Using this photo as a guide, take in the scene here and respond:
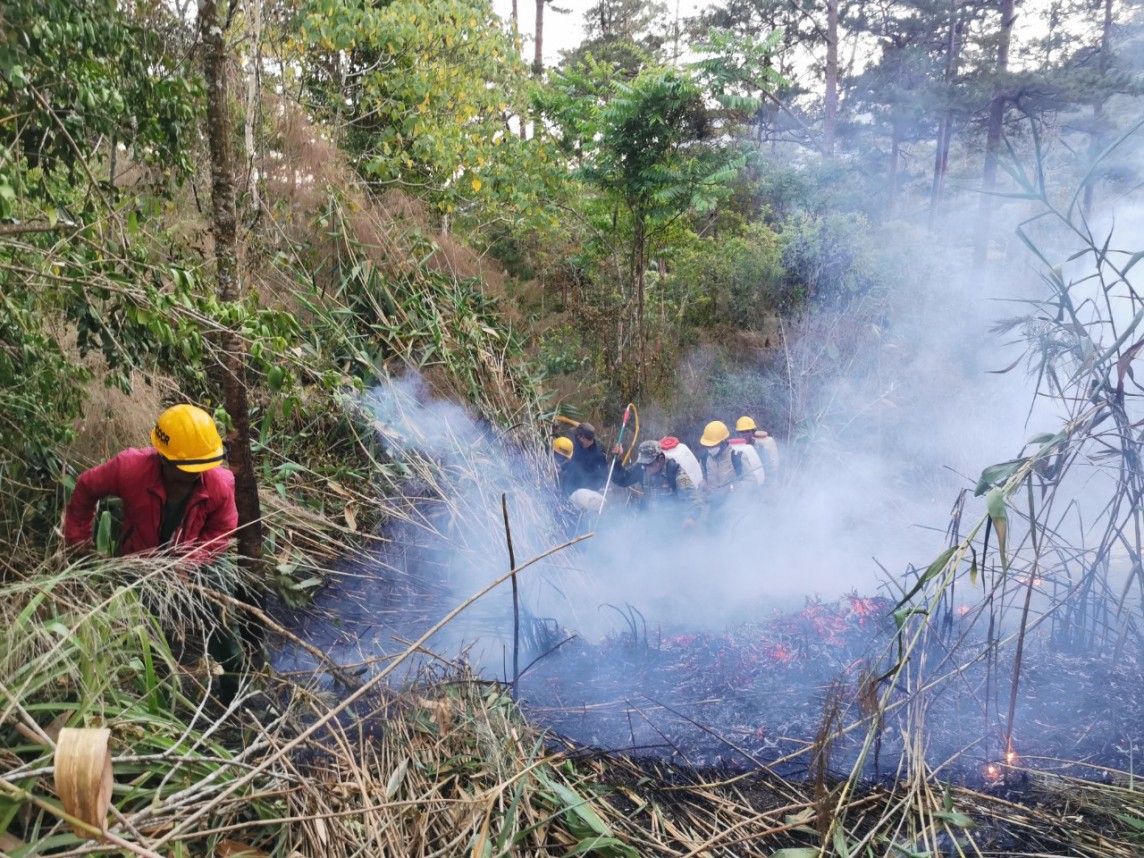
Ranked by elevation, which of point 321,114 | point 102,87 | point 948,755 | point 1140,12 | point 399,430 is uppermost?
point 1140,12

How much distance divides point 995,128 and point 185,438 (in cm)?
1656

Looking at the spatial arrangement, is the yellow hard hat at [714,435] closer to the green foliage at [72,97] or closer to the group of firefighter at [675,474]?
the group of firefighter at [675,474]

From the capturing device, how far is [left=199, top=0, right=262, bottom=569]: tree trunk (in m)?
3.51

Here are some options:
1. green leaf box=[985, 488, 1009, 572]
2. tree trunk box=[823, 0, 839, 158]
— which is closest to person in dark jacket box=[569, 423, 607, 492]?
green leaf box=[985, 488, 1009, 572]

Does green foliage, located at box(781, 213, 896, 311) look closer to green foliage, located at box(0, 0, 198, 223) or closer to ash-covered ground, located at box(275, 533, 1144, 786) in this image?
ash-covered ground, located at box(275, 533, 1144, 786)

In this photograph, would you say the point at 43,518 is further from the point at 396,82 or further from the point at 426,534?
the point at 396,82

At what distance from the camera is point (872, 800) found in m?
3.52

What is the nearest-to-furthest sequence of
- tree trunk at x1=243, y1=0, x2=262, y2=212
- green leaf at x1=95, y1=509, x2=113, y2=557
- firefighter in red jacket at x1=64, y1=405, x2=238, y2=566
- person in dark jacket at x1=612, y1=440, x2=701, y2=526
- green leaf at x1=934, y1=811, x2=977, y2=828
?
green leaf at x1=934, y1=811, x2=977, y2=828 → green leaf at x1=95, y1=509, x2=113, y2=557 → firefighter in red jacket at x1=64, y1=405, x2=238, y2=566 → tree trunk at x1=243, y1=0, x2=262, y2=212 → person in dark jacket at x1=612, y1=440, x2=701, y2=526

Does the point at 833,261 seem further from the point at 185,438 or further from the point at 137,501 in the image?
the point at 137,501

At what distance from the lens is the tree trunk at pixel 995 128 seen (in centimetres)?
1460

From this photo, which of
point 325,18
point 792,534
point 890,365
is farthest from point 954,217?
point 325,18

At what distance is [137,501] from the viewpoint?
353 cm

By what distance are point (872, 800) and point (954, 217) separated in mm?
17382

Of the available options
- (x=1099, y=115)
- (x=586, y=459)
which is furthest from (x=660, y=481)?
(x=1099, y=115)
